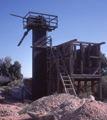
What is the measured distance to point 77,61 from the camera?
1652 cm

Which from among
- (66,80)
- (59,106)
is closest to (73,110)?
(59,106)

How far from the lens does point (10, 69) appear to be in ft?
106

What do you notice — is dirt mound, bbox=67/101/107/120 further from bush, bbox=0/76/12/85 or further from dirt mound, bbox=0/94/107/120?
bush, bbox=0/76/12/85

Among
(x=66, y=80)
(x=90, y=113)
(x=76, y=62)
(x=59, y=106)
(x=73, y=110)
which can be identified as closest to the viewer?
(x=90, y=113)

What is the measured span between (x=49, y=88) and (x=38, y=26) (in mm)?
6523

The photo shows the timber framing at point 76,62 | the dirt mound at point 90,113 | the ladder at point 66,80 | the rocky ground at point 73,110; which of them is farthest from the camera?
the timber framing at point 76,62

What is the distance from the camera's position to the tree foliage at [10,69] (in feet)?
103

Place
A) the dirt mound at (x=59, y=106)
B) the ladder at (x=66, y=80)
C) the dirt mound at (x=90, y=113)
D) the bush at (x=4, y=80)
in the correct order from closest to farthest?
the dirt mound at (x=90, y=113), the dirt mound at (x=59, y=106), the ladder at (x=66, y=80), the bush at (x=4, y=80)

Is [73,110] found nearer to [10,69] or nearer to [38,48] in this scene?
[38,48]

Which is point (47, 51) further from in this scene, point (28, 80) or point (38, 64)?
point (28, 80)

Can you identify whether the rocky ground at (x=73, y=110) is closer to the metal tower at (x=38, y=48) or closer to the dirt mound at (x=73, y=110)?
the dirt mound at (x=73, y=110)

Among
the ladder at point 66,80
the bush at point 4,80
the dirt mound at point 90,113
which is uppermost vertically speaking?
the ladder at point 66,80

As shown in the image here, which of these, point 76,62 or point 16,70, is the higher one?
point 76,62

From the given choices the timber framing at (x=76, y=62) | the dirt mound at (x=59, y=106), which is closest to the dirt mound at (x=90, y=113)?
the dirt mound at (x=59, y=106)
